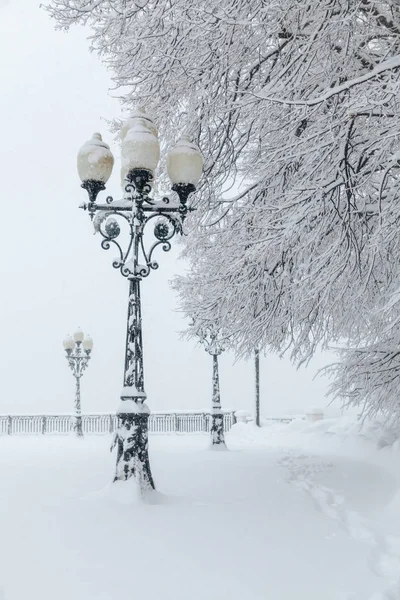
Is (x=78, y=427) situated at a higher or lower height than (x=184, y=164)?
lower

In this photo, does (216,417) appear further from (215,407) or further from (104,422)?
(104,422)

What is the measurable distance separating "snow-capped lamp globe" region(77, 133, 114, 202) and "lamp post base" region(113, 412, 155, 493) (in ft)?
8.40

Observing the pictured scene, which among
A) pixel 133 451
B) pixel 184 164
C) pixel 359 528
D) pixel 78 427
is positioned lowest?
pixel 78 427

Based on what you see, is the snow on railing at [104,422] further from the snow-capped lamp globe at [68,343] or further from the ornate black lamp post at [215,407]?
the ornate black lamp post at [215,407]

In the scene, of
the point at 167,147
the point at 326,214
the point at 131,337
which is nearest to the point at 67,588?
the point at 131,337

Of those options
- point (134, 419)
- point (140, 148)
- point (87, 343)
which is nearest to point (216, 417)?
point (87, 343)

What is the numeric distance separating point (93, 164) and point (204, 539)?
409cm

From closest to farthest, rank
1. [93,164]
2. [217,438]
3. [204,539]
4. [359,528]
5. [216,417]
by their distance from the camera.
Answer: [204,539] → [359,528] → [93,164] → [217,438] → [216,417]

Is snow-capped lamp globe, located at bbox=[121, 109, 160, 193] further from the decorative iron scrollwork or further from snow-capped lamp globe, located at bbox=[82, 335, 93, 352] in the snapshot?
snow-capped lamp globe, located at bbox=[82, 335, 93, 352]

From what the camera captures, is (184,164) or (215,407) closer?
(184,164)

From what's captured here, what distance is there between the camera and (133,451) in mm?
5781

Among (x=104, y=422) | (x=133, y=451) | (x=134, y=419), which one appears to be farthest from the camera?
(x=104, y=422)

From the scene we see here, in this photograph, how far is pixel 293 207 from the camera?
5.95 metres

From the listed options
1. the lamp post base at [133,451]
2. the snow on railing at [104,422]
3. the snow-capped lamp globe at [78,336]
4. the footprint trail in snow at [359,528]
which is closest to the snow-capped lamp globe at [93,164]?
the lamp post base at [133,451]
